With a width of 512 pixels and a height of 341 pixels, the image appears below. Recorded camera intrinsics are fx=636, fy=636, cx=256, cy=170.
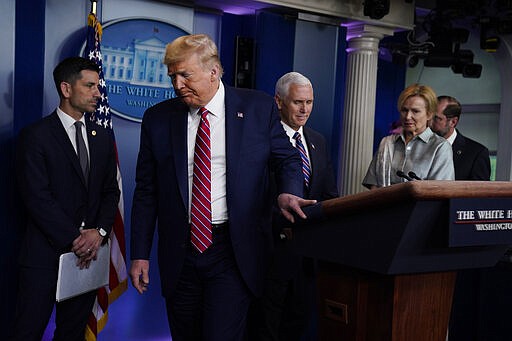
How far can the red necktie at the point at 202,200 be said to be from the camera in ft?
6.40

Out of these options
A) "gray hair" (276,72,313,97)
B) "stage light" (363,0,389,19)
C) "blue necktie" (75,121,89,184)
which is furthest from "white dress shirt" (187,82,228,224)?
"stage light" (363,0,389,19)

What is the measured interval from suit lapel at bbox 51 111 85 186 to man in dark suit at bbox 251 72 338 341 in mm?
984

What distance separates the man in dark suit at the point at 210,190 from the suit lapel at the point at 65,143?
0.99 metres

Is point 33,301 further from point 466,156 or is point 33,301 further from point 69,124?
point 466,156

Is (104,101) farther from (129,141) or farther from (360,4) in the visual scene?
(360,4)

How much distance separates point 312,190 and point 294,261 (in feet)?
1.09

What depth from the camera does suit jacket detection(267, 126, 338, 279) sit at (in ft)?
9.28

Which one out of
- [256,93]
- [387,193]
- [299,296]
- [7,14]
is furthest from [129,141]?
[387,193]

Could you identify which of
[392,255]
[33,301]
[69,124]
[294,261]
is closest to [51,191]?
[69,124]

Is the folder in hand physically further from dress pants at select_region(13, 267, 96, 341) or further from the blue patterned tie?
the blue patterned tie

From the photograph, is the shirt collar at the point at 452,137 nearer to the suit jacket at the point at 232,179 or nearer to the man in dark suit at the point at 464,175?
the man in dark suit at the point at 464,175

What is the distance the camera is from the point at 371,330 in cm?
149

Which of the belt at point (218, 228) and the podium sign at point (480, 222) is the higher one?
the podium sign at point (480, 222)

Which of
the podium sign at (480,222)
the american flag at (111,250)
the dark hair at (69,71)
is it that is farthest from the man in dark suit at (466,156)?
the podium sign at (480,222)
